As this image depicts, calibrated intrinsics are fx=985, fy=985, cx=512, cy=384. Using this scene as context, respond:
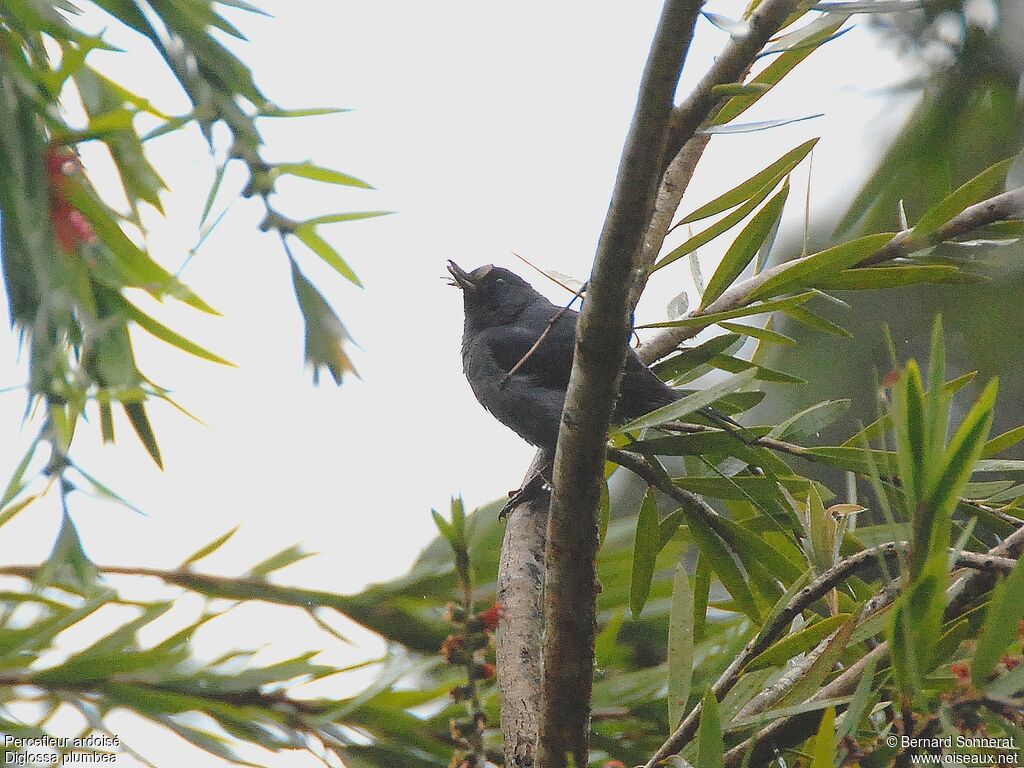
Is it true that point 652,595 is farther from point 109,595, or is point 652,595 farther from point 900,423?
point 900,423

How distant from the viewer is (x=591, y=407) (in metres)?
1.04

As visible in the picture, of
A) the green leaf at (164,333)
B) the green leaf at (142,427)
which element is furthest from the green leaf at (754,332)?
the green leaf at (142,427)

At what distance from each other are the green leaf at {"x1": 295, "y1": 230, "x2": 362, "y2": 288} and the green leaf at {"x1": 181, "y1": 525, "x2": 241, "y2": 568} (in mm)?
509

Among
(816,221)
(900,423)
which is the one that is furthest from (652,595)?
(816,221)

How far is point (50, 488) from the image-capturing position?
1495 mm

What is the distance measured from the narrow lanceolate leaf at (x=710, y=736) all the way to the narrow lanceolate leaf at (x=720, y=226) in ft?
2.47

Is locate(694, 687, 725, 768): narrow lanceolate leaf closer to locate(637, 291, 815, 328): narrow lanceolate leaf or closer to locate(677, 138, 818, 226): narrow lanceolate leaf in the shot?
locate(637, 291, 815, 328): narrow lanceolate leaf

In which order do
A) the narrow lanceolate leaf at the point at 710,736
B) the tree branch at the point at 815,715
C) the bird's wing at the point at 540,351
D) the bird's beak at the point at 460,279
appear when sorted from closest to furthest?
1. the narrow lanceolate leaf at the point at 710,736
2. the tree branch at the point at 815,715
3. the bird's wing at the point at 540,351
4. the bird's beak at the point at 460,279

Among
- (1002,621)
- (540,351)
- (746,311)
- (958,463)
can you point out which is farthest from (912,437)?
(540,351)

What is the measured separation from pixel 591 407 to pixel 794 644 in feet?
1.09

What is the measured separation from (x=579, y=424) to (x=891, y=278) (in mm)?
736

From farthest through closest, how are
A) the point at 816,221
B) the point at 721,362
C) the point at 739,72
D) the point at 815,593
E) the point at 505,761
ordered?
the point at 816,221 < the point at 721,362 < the point at 505,761 < the point at 739,72 < the point at 815,593

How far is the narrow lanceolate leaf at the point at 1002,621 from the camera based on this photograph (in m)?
0.69

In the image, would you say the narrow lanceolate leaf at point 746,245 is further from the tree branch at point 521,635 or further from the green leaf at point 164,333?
the green leaf at point 164,333
